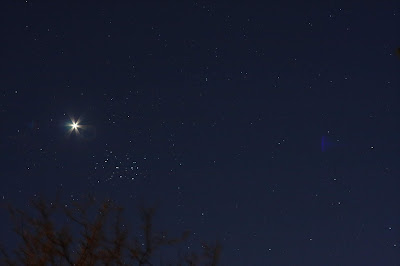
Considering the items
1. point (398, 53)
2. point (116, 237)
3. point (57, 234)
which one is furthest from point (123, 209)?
point (398, 53)

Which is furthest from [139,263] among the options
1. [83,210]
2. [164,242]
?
[83,210]

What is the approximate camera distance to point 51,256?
1438 centimetres

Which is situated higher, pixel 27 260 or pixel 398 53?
pixel 27 260

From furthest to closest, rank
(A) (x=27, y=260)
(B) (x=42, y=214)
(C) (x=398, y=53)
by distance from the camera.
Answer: (B) (x=42, y=214) → (A) (x=27, y=260) → (C) (x=398, y=53)

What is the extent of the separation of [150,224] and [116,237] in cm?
90

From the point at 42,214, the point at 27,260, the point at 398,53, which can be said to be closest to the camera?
the point at 398,53

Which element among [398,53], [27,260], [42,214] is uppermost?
[42,214]

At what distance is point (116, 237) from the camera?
15.5 metres

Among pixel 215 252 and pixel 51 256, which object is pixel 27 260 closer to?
pixel 51 256

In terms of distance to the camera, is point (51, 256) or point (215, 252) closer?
point (51, 256)

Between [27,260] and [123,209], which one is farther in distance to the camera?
[123,209]

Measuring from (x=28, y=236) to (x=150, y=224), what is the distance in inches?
113

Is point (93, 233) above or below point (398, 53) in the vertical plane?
above

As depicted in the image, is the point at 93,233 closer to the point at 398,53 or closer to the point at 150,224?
the point at 150,224
